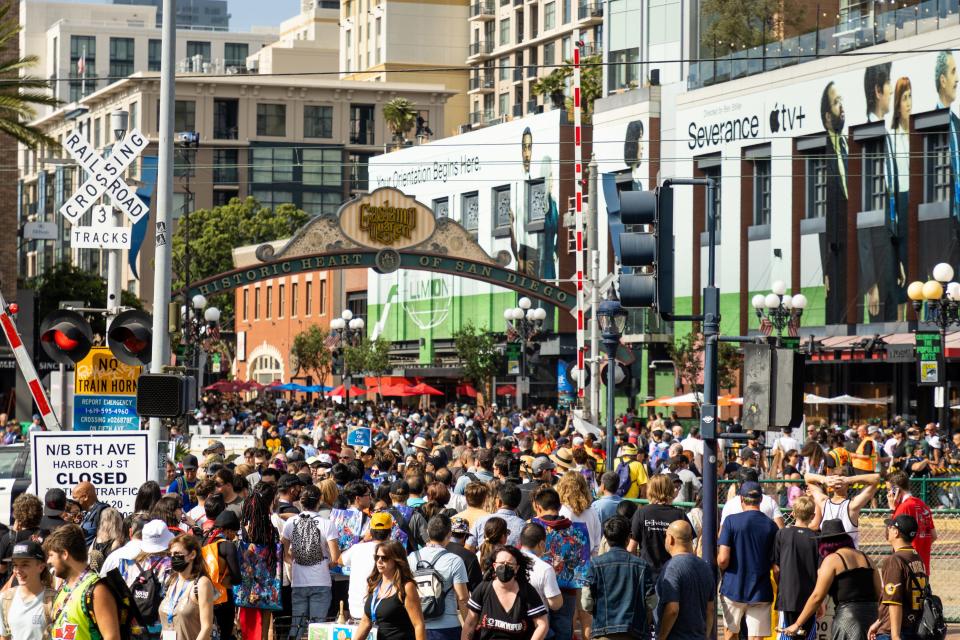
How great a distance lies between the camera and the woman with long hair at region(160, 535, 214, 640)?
10445 mm

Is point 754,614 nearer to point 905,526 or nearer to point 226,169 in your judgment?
point 905,526

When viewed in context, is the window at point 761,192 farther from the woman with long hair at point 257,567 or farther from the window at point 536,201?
the woman with long hair at point 257,567

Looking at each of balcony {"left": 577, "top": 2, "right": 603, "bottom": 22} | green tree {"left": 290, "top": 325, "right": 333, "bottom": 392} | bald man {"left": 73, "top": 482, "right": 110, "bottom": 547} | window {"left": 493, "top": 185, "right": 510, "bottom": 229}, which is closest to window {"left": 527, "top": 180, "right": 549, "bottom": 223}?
window {"left": 493, "top": 185, "right": 510, "bottom": 229}

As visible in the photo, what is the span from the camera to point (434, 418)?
45094mm

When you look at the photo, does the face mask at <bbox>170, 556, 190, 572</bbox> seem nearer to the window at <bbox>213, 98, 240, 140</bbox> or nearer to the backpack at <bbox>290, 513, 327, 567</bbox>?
the backpack at <bbox>290, 513, 327, 567</bbox>

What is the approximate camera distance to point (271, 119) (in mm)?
114625

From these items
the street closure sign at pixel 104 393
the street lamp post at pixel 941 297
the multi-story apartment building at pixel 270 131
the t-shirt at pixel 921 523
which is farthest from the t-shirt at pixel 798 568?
the multi-story apartment building at pixel 270 131

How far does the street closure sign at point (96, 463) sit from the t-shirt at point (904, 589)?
694 cm

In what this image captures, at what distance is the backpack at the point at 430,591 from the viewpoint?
1081 centimetres

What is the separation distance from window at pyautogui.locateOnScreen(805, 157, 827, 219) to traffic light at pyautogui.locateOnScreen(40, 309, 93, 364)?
38302 mm

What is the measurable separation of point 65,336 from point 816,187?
39.2 m

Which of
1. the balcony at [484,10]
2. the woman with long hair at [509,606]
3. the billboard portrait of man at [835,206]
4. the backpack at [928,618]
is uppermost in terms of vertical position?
the balcony at [484,10]

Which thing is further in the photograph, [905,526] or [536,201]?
[536,201]

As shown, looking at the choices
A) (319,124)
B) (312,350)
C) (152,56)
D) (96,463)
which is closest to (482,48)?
(319,124)
